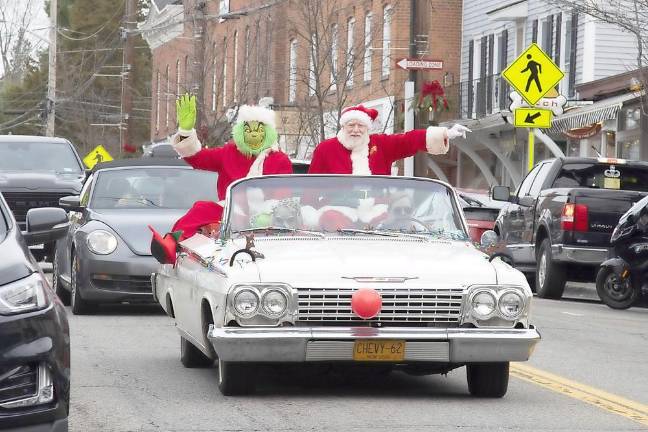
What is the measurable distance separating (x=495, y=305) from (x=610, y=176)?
1285 centimetres

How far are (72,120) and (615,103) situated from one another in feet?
189

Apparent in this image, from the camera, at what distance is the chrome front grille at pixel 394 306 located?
8.96 m

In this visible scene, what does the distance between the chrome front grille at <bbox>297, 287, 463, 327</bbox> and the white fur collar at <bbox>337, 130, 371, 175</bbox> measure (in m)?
3.31

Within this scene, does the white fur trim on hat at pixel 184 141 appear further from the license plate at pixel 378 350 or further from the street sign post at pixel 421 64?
the street sign post at pixel 421 64

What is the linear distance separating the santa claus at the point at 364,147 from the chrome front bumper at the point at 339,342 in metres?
3.26

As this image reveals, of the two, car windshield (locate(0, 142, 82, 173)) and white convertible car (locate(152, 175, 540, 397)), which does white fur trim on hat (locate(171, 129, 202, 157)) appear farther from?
car windshield (locate(0, 142, 82, 173))

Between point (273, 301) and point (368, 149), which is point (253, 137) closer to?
point (368, 149)

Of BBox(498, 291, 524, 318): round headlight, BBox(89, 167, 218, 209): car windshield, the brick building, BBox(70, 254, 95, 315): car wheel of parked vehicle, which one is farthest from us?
the brick building

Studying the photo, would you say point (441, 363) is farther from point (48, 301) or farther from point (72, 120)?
point (72, 120)

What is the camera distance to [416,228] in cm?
1023

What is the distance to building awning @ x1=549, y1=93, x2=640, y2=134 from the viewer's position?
27.8 metres

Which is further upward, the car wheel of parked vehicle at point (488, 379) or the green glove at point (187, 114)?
the green glove at point (187, 114)

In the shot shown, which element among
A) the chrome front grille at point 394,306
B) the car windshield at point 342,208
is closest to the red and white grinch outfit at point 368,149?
the car windshield at point 342,208

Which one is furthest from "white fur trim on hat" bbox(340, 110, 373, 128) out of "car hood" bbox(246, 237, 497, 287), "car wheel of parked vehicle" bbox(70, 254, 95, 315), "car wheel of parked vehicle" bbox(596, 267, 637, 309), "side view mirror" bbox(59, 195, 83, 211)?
"car wheel of parked vehicle" bbox(596, 267, 637, 309)
